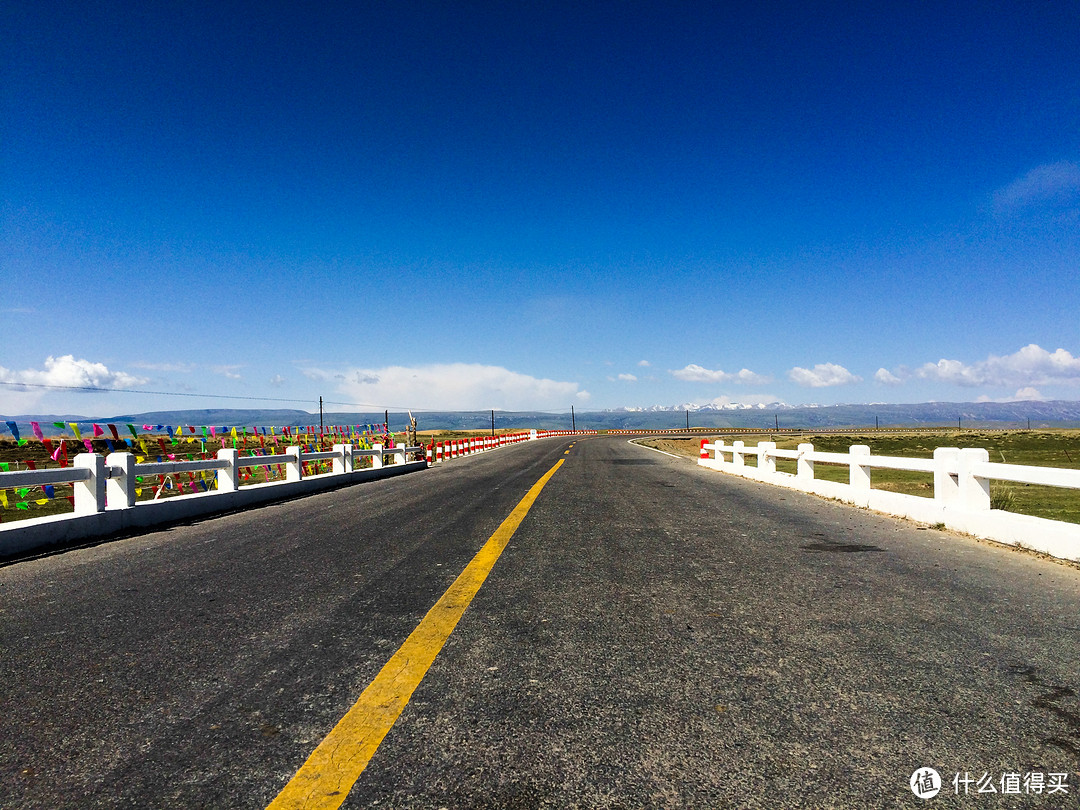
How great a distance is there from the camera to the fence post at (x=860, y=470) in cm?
954

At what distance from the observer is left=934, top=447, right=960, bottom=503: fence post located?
24.2 feet

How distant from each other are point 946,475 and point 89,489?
35.4 feet

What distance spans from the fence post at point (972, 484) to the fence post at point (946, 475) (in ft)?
0.41

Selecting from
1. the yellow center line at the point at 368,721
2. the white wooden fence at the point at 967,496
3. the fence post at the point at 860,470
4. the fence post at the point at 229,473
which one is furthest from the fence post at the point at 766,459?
the yellow center line at the point at 368,721

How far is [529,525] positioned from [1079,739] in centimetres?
549

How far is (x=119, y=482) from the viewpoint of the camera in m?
7.86

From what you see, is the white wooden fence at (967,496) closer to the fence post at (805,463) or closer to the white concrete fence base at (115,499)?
the fence post at (805,463)

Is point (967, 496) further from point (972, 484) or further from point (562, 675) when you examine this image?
point (562, 675)

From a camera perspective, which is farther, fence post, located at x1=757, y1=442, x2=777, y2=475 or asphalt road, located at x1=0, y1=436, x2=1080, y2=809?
fence post, located at x1=757, y1=442, x2=777, y2=475

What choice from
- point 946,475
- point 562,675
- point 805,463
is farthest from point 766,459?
point 562,675

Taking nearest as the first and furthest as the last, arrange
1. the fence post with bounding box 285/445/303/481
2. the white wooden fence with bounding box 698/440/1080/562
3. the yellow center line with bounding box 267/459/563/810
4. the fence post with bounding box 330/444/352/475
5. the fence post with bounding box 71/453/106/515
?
the yellow center line with bounding box 267/459/563/810 → the white wooden fence with bounding box 698/440/1080/562 → the fence post with bounding box 71/453/106/515 → the fence post with bounding box 285/445/303/481 → the fence post with bounding box 330/444/352/475

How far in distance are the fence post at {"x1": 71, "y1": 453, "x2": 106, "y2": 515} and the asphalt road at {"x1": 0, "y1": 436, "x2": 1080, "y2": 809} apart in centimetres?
152

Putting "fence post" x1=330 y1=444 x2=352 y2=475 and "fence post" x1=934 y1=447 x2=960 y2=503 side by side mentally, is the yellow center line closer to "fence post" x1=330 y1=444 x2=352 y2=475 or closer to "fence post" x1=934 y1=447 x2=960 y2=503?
"fence post" x1=934 y1=447 x2=960 y2=503

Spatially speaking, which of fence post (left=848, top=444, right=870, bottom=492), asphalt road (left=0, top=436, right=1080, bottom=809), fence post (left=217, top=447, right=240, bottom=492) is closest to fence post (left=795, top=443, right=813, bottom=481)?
fence post (left=848, top=444, right=870, bottom=492)
